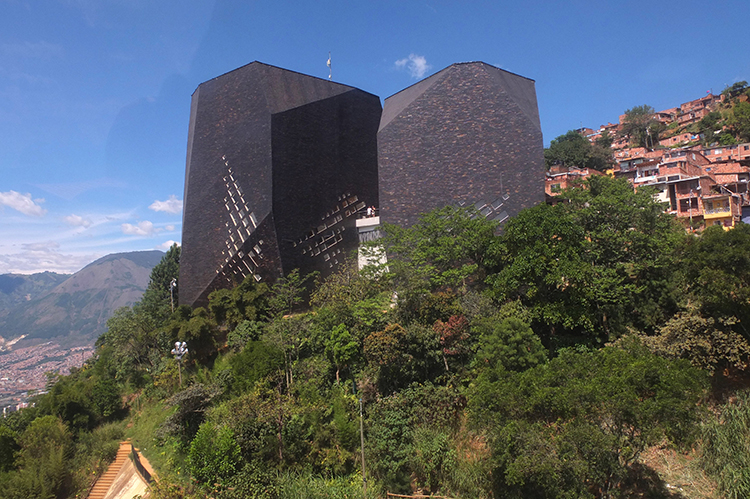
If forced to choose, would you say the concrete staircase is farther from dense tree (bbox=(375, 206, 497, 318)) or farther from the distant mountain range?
the distant mountain range

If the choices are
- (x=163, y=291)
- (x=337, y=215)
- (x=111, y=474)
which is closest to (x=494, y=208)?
(x=337, y=215)

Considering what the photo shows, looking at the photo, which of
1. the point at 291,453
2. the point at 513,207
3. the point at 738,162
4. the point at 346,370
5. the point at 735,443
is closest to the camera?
the point at 735,443

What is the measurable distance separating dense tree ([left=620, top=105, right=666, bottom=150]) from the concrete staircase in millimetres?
50442

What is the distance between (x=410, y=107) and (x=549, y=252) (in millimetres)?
10218

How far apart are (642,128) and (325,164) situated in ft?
140

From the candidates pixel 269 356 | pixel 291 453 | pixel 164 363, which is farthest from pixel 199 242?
pixel 291 453

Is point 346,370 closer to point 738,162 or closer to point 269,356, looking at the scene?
point 269,356

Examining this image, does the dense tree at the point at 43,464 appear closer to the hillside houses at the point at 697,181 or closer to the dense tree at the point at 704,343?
the dense tree at the point at 704,343

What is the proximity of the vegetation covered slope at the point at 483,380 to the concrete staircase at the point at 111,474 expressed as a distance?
0.45 metres

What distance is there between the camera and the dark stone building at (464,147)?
57.2 feet

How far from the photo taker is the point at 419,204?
1852cm

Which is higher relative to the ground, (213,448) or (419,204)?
(419,204)

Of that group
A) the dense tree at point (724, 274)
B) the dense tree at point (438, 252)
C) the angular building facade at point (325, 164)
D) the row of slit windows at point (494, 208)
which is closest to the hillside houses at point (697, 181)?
the row of slit windows at point (494, 208)

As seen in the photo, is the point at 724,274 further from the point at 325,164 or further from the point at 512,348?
the point at 325,164
